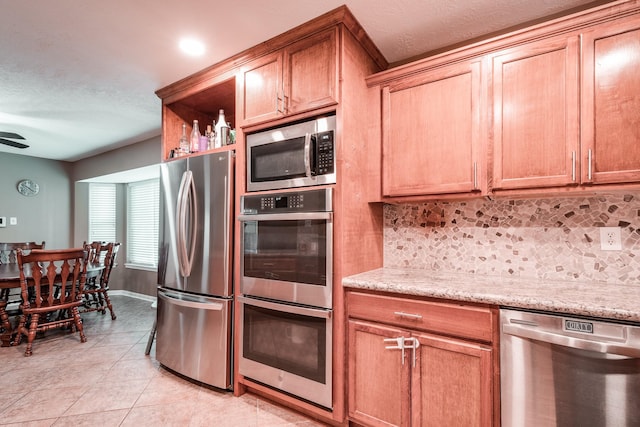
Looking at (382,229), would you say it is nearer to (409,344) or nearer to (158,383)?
(409,344)

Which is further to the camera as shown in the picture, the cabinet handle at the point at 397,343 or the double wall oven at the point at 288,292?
the double wall oven at the point at 288,292

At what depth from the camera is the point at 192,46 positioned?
2.08 m

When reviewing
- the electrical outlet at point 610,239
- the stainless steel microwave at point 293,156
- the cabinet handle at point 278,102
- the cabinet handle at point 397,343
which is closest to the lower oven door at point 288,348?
the cabinet handle at point 397,343

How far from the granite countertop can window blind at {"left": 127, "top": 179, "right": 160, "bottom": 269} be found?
14.4 feet

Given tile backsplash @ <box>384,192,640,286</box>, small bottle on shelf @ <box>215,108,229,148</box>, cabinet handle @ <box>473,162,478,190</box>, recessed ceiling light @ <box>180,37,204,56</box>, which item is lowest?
tile backsplash @ <box>384,192,640,286</box>

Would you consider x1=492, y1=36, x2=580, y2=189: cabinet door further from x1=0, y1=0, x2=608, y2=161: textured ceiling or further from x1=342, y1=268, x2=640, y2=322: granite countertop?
x1=342, y1=268, x2=640, y2=322: granite countertop

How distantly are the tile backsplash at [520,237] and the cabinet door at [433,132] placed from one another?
0.35 meters

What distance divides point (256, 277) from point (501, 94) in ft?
5.82

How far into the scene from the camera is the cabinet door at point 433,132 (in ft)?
5.73

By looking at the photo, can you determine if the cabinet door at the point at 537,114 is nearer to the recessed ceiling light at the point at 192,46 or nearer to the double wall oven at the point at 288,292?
the double wall oven at the point at 288,292

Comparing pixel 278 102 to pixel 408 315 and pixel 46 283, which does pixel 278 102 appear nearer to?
pixel 408 315

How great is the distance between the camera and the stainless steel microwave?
71.5 inches

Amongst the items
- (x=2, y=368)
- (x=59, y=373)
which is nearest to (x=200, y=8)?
(x=59, y=373)

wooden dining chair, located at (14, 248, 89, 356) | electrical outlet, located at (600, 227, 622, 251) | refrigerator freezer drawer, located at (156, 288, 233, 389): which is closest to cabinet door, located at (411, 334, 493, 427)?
electrical outlet, located at (600, 227, 622, 251)
